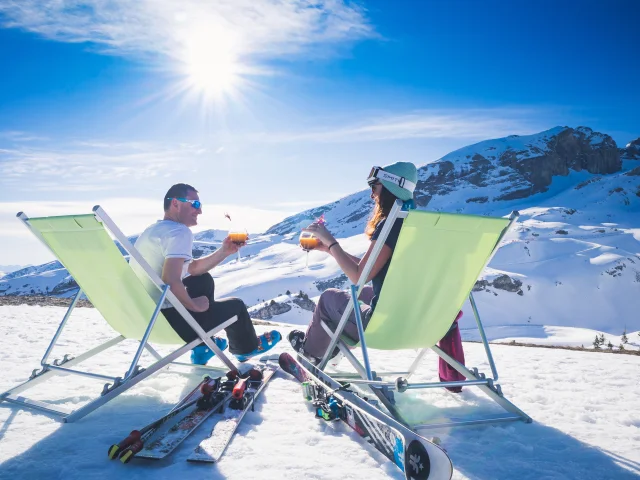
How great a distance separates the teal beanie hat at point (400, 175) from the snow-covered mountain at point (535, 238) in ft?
2.50

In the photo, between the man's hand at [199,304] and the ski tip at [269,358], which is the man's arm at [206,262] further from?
the ski tip at [269,358]

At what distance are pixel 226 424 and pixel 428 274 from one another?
6.03ft

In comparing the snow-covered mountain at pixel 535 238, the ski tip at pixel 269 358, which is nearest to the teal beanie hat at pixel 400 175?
the snow-covered mountain at pixel 535 238

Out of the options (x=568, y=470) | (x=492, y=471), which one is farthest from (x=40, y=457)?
(x=568, y=470)

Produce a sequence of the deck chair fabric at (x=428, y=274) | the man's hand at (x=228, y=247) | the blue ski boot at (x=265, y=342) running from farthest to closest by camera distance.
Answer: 1. the blue ski boot at (x=265, y=342)
2. the man's hand at (x=228, y=247)
3. the deck chair fabric at (x=428, y=274)

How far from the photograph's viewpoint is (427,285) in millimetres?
→ 3193

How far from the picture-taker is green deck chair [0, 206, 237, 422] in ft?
9.91

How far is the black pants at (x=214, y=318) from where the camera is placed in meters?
3.70

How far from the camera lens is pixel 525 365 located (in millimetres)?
5051

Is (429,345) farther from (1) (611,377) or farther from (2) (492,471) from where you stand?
(1) (611,377)

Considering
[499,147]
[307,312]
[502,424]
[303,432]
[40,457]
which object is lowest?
Result: [307,312]

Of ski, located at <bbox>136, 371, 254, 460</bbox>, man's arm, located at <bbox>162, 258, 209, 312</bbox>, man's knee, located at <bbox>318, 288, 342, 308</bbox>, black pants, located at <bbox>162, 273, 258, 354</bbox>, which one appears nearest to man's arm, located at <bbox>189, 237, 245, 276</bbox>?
black pants, located at <bbox>162, 273, 258, 354</bbox>

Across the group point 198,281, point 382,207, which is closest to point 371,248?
point 382,207

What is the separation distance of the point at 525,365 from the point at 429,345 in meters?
2.30
